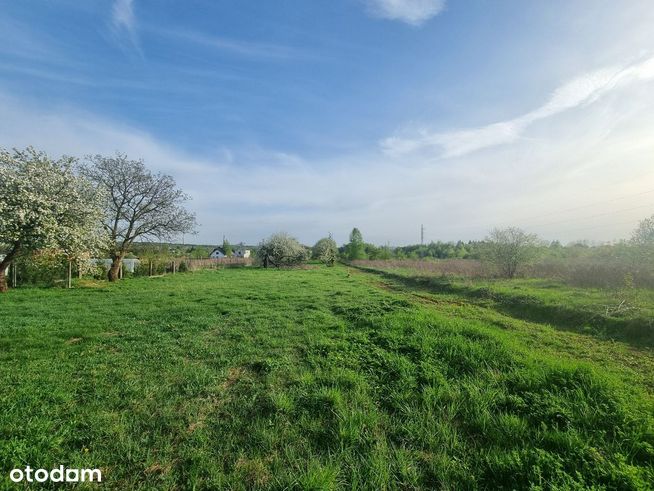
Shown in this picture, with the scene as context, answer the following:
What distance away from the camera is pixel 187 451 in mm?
2711

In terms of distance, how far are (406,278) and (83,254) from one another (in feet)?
68.3

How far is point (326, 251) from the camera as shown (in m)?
50.7

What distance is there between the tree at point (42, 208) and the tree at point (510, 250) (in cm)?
2597

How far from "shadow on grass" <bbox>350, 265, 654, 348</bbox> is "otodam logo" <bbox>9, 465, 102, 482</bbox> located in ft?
32.8

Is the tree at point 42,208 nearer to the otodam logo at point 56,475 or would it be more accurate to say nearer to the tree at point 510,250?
the otodam logo at point 56,475

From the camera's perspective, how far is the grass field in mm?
2500

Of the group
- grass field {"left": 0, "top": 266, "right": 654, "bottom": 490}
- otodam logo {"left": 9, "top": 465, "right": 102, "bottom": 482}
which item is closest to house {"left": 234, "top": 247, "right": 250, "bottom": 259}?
grass field {"left": 0, "top": 266, "right": 654, "bottom": 490}

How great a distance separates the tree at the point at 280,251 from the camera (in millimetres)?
37938

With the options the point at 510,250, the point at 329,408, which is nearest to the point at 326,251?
the point at 510,250

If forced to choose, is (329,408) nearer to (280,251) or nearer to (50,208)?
(50,208)

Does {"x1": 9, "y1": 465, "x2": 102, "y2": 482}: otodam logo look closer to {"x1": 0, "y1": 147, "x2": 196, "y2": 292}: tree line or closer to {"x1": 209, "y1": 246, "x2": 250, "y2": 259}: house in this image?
{"x1": 0, "y1": 147, "x2": 196, "y2": 292}: tree line

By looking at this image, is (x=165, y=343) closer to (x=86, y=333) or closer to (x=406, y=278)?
(x=86, y=333)

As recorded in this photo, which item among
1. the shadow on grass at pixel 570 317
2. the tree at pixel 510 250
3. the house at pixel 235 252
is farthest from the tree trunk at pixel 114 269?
the house at pixel 235 252

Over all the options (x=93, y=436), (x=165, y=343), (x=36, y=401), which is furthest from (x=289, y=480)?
(x=165, y=343)
